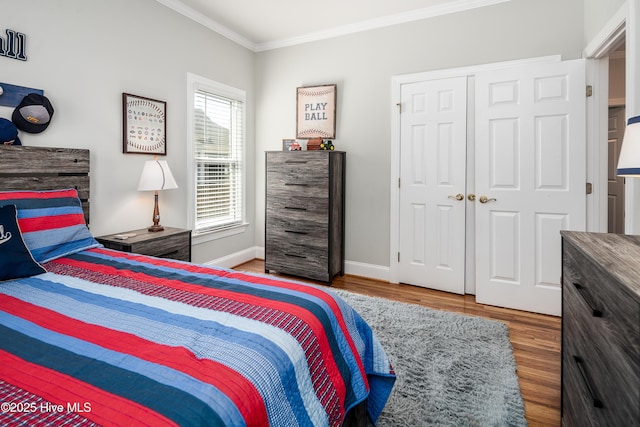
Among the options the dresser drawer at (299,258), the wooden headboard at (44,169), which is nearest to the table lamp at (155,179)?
the wooden headboard at (44,169)

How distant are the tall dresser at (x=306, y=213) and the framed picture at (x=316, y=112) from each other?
1.37 ft

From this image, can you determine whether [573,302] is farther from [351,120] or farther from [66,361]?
[351,120]

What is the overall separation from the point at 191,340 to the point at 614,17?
9.88 feet

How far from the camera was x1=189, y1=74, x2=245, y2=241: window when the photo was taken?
376cm

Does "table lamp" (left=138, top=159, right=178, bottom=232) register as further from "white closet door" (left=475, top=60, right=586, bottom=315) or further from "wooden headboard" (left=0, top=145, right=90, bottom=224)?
"white closet door" (left=475, top=60, right=586, bottom=315)

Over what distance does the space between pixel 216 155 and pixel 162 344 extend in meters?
3.29

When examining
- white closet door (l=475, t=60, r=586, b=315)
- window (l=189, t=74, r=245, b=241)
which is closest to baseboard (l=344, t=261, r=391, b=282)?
white closet door (l=475, t=60, r=586, b=315)

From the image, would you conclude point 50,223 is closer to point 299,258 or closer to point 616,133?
point 299,258

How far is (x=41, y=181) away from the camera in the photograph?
7.59ft

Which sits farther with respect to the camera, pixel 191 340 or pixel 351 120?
pixel 351 120

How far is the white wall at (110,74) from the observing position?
241 cm

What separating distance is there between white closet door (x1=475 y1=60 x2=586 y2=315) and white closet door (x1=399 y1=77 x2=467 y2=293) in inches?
8.5

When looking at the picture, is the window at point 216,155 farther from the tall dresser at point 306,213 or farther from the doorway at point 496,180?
the doorway at point 496,180

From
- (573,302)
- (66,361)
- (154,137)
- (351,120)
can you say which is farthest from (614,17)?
(154,137)
